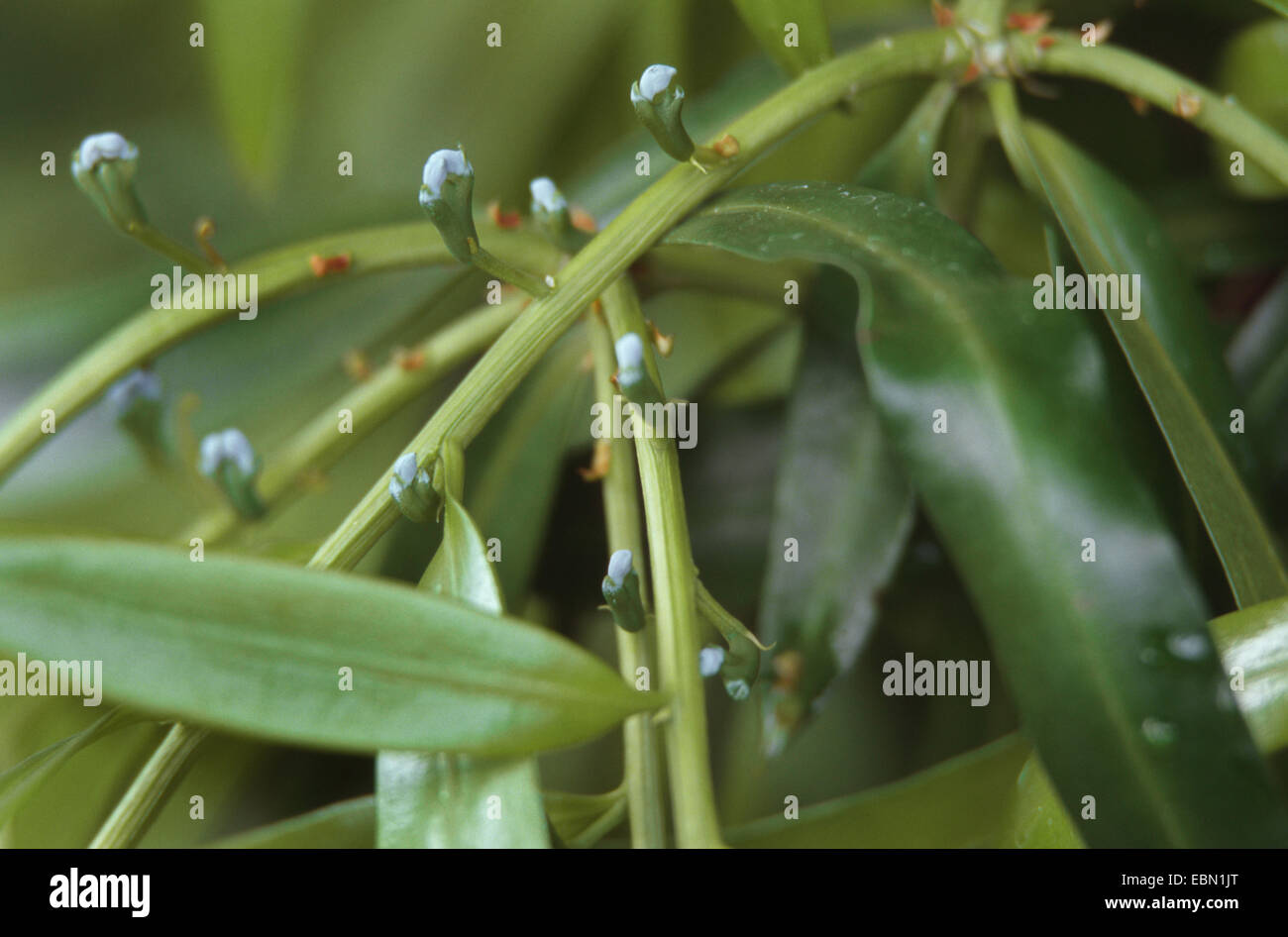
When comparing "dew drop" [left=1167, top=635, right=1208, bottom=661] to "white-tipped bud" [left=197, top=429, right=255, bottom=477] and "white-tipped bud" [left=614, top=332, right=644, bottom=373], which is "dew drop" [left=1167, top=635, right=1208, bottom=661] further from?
"white-tipped bud" [left=197, top=429, right=255, bottom=477]

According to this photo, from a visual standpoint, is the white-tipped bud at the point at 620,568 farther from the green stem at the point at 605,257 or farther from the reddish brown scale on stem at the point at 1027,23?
the reddish brown scale on stem at the point at 1027,23

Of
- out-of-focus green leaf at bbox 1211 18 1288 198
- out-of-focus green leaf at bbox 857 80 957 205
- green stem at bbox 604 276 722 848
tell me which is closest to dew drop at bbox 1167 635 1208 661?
green stem at bbox 604 276 722 848

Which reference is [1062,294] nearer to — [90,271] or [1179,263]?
[1179,263]

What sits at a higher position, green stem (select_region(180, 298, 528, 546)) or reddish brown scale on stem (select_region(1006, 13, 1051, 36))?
reddish brown scale on stem (select_region(1006, 13, 1051, 36))

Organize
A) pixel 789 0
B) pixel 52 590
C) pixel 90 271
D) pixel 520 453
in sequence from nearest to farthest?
pixel 52 590 → pixel 789 0 → pixel 520 453 → pixel 90 271

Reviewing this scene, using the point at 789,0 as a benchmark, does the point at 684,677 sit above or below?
below
